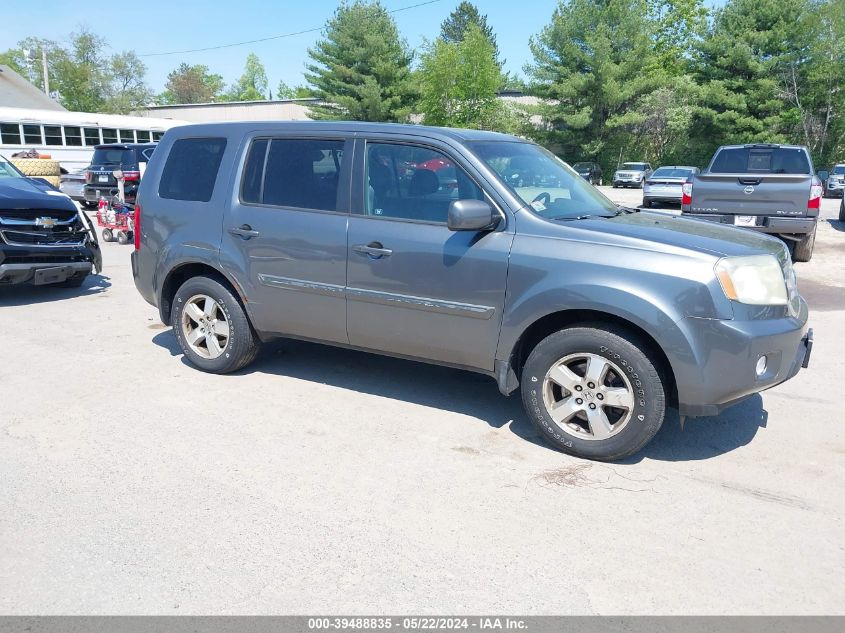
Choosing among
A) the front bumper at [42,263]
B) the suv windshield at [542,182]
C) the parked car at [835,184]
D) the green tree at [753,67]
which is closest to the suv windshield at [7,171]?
the front bumper at [42,263]

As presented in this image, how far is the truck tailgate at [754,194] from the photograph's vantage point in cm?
1019

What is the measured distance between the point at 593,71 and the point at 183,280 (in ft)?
131

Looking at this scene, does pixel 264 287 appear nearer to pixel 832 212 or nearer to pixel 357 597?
pixel 357 597

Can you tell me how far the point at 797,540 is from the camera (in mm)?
3287

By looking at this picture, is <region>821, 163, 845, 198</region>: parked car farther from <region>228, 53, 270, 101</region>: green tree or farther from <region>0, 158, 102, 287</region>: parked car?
<region>228, 53, 270, 101</region>: green tree

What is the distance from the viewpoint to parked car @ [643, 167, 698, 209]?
24.1 metres

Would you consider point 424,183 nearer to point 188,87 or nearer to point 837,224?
point 837,224

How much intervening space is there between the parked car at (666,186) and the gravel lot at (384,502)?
19.7 metres

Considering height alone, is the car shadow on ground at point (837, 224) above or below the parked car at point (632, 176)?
below

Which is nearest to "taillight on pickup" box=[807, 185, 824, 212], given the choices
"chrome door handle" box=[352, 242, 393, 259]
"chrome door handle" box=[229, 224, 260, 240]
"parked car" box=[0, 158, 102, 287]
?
"chrome door handle" box=[352, 242, 393, 259]

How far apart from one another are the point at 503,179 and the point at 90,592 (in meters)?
3.15

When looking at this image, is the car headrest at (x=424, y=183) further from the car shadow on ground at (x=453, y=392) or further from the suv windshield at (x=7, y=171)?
the suv windshield at (x=7, y=171)

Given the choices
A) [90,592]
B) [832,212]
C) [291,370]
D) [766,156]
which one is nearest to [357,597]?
[90,592]

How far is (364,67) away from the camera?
4525 centimetres
